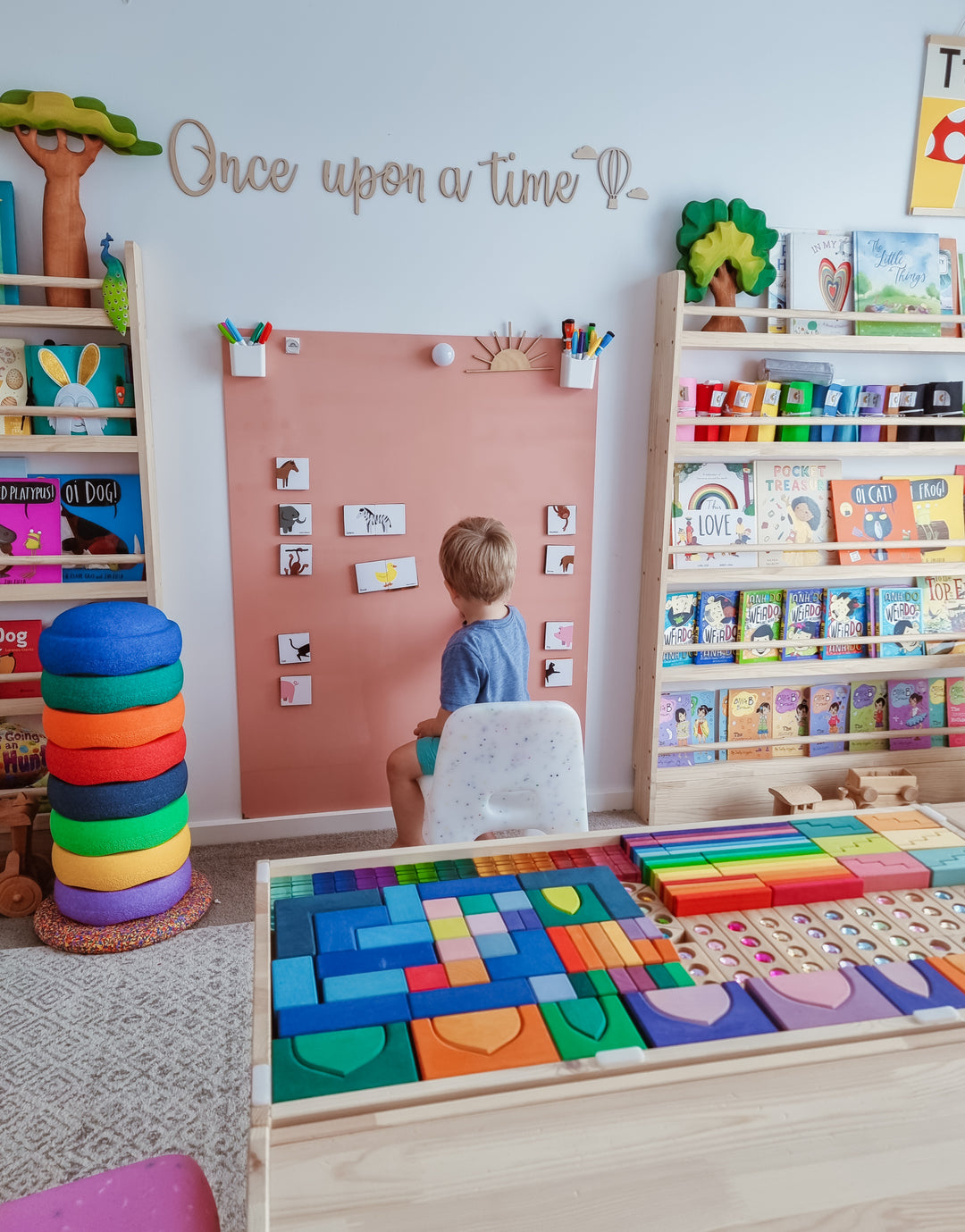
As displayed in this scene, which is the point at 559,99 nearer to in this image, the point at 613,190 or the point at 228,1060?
the point at 613,190

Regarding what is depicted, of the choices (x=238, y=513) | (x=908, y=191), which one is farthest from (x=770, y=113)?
(x=238, y=513)

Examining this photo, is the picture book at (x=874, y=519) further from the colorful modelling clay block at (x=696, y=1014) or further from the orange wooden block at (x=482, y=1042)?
the orange wooden block at (x=482, y=1042)

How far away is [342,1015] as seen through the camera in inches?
41.9

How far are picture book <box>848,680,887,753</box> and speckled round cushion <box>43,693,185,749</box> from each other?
7.91 ft

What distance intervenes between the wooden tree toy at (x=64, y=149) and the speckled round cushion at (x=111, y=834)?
1386mm

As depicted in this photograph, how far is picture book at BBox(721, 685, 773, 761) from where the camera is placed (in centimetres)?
317

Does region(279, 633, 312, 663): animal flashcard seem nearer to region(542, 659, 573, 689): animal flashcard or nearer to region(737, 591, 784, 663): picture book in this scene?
region(542, 659, 573, 689): animal flashcard

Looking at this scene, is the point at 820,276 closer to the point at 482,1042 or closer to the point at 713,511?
the point at 713,511

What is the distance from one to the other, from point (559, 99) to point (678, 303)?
70cm

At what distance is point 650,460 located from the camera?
2986 millimetres

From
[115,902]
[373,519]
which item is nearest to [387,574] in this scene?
[373,519]

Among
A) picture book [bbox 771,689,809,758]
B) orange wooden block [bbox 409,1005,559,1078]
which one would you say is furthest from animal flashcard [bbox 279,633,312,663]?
orange wooden block [bbox 409,1005,559,1078]

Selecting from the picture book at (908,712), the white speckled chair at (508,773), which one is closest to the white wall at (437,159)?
the picture book at (908,712)

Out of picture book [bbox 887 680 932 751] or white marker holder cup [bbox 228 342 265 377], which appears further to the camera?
picture book [bbox 887 680 932 751]
